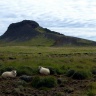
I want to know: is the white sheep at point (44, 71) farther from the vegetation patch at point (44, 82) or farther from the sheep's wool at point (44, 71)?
the vegetation patch at point (44, 82)

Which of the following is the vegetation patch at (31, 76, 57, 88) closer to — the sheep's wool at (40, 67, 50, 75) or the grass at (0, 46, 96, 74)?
the sheep's wool at (40, 67, 50, 75)

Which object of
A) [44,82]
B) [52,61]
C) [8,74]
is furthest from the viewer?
[52,61]

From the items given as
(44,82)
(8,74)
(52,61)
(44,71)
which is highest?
(52,61)

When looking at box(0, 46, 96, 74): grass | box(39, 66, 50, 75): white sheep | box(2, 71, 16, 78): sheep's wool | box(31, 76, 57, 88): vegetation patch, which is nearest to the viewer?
box(31, 76, 57, 88): vegetation patch

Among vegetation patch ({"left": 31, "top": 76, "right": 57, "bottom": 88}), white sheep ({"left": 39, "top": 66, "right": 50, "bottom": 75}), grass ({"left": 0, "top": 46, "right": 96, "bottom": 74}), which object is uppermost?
grass ({"left": 0, "top": 46, "right": 96, "bottom": 74})

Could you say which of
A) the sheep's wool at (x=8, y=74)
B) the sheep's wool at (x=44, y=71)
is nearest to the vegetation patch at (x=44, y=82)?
the sheep's wool at (x=8, y=74)

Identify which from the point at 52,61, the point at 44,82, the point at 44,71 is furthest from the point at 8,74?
the point at 52,61

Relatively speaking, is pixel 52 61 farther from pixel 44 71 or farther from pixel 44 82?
pixel 44 82

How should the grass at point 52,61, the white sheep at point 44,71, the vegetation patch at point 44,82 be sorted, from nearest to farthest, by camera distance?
the vegetation patch at point 44,82
the white sheep at point 44,71
the grass at point 52,61

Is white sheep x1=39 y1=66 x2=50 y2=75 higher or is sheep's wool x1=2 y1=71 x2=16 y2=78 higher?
white sheep x1=39 y1=66 x2=50 y2=75

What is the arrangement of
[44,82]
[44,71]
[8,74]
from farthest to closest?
[44,71] < [8,74] < [44,82]

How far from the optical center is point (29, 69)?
96.2 feet

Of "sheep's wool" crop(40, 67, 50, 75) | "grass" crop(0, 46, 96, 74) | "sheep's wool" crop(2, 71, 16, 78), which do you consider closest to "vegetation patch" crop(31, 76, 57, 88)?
"sheep's wool" crop(2, 71, 16, 78)

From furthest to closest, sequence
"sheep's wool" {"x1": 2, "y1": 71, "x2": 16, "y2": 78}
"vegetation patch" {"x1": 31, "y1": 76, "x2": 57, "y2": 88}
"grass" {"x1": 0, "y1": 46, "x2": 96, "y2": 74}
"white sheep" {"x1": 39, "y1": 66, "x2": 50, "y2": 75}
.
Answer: "grass" {"x1": 0, "y1": 46, "x2": 96, "y2": 74}
"white sheep" {"x1": 39, "y1": 66, "x2": 50, "y2": 75}
"sheep's wool" {"x1": 2, "y1": 71, "x2": 16, "y2": 78}
"vegetation patch" {"x1": 31, "y1": 76, "x2": 57, "y2": 88}
